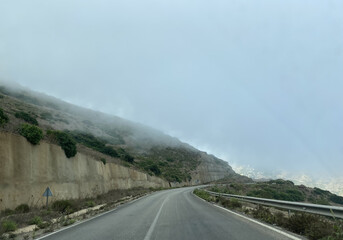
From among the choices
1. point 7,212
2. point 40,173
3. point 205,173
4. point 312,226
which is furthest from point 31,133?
point 205,173

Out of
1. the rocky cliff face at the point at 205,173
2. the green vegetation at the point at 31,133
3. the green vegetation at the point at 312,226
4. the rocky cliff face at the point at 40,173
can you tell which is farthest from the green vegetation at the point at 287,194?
the rocky cliff face at the point at 205,173

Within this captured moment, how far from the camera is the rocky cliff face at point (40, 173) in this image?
56.1 ft

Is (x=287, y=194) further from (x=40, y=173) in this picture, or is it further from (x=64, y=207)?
(x=40, y=173)

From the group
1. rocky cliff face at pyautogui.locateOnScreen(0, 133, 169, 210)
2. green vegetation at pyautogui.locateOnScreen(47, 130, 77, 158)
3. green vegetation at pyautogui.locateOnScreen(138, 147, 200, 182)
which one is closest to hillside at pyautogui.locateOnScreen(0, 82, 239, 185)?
green vegetation at pyautogui.locateOnScreen(138, 147, 200, 182)

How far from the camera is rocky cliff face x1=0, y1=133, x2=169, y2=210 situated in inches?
674

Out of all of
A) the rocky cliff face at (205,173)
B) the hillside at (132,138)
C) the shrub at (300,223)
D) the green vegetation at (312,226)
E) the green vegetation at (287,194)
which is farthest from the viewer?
the rocky cliff face at (205,173)

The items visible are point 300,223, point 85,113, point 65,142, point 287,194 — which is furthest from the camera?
point 85,113

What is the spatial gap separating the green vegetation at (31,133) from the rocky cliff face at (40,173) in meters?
0.45

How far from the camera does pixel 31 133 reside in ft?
69.6

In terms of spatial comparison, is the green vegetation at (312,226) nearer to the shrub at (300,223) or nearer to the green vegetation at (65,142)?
the shrub at (300,223)

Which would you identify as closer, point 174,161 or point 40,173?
point 40,173

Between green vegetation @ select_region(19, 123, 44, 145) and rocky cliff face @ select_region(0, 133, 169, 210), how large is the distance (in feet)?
1.49

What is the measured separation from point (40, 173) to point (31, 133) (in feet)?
10.4

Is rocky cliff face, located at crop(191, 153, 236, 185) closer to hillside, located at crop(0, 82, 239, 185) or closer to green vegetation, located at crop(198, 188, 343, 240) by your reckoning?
hillside, located at crop(0, 82, 239, 185)
